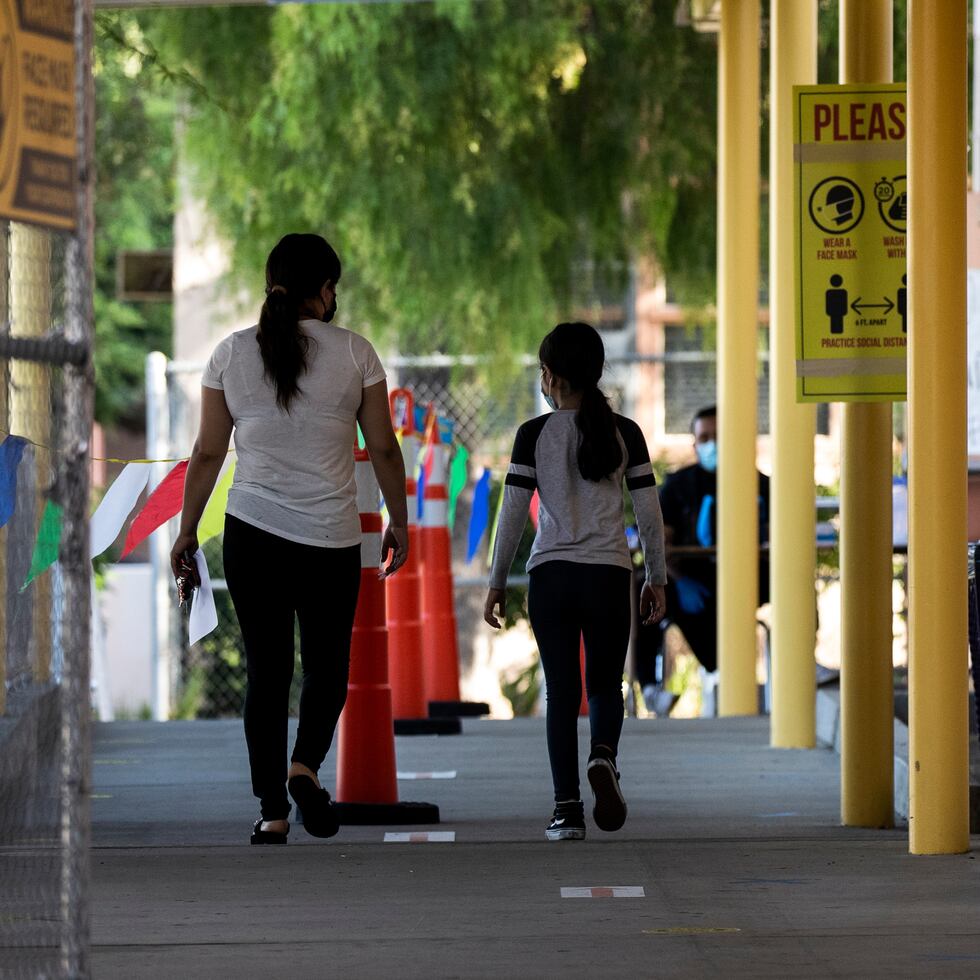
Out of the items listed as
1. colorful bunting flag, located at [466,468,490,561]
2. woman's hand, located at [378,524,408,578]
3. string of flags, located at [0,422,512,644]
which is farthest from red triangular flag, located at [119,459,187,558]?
colorful bunting flag, located at [466,468,490,561]

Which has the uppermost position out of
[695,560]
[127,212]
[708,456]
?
[127,212]

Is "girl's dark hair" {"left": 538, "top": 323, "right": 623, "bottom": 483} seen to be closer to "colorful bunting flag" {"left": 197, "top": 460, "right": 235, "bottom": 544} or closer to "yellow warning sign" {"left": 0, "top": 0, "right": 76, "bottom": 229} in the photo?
"colorful bunting flag" {"left": 197, "top": 460, "right": 235, "bottom": 544}

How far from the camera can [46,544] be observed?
6371mm

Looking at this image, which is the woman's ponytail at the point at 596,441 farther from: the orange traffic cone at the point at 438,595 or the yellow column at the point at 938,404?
the orange traffic cone at the point at 438,595

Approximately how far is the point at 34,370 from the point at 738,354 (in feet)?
13.4

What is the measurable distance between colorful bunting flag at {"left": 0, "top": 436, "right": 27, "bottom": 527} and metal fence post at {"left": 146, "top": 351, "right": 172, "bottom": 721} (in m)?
9.16

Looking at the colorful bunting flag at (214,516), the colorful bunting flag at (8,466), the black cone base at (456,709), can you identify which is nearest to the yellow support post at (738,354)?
the black cone base at (456,709)

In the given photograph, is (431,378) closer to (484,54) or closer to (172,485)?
(484,54)

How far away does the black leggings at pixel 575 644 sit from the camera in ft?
22.6

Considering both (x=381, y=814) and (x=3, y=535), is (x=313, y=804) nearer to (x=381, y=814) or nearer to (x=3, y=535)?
(x=381, y=814)

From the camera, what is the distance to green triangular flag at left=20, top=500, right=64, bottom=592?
6.23m

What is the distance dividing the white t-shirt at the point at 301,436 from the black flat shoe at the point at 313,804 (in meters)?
0.78

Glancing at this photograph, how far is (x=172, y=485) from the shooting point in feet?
25.8

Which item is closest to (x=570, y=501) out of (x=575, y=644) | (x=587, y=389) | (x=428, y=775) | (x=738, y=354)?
(x=587, y=389)
